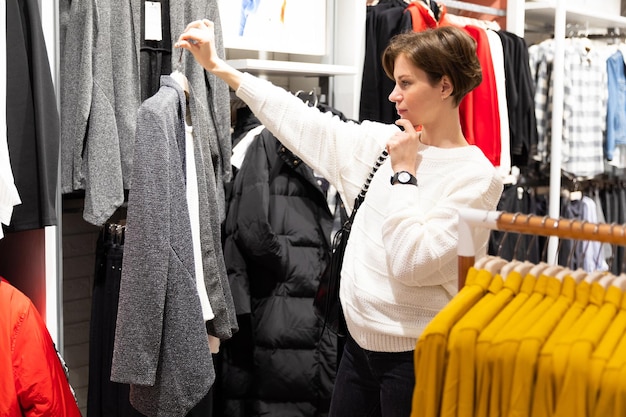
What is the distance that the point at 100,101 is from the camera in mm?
2338

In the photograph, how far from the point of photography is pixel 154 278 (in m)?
1.94

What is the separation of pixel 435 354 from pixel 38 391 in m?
1.16

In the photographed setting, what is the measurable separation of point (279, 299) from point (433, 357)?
5.20 ft

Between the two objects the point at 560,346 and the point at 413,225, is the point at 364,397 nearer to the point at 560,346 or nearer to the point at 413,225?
the point at 413,225

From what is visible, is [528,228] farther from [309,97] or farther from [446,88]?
[309,97]

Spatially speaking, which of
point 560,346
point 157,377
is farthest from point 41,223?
point 560,346

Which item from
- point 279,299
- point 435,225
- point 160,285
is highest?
point 435,225

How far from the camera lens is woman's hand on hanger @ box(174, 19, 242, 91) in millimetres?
1987

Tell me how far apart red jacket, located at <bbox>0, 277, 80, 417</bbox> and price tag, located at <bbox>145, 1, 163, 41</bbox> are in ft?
3.19

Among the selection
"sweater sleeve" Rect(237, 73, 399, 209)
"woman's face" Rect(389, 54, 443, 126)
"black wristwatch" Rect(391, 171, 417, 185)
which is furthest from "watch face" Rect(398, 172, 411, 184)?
"sweater sleeve" Rect(237, 73, 399, 209)

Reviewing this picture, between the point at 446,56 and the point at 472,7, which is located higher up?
the point at 472,7

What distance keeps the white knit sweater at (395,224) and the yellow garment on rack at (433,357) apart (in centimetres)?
35

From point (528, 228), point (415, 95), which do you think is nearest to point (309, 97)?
point (415, 95)

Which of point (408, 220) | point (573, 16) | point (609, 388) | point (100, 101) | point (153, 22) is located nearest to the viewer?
point (609, 388)
